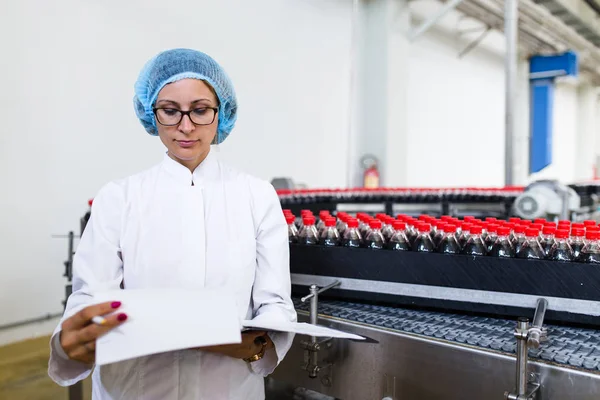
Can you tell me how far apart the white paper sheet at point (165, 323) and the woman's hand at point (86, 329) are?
1 centimetres

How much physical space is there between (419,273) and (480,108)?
7627 millimetres

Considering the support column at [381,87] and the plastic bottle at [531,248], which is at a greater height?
the support column at [381,87]

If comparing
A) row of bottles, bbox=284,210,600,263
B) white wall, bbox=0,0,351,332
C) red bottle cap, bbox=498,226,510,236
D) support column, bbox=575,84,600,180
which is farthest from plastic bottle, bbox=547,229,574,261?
support column, bbox=575,84,600,180

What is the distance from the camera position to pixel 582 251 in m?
1.18

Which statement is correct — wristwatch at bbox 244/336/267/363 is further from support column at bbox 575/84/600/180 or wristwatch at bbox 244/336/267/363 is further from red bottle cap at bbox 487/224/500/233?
support column at bbox 575/84/600/180

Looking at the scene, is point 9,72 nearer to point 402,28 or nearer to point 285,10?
point 285,10

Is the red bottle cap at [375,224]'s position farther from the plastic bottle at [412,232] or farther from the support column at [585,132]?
the support column at [585,132]

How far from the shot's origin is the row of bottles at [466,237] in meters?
1.18

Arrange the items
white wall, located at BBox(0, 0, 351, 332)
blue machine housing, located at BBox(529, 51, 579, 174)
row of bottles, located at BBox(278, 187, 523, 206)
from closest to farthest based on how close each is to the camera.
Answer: white wall, located at BBox(0, 0, 351, 332), row of bottles, located at BBox(278, 187, 523, 206), blue machine housing, located at BBox(529, 51, 579, 174)

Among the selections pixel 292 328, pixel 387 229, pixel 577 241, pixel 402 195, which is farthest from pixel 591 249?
pixel 402 195

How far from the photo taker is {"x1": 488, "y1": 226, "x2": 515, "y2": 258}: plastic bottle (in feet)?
3.98

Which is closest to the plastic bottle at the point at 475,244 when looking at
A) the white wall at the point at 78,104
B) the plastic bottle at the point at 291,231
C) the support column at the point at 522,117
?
the plastic bottle at the point at 291,231

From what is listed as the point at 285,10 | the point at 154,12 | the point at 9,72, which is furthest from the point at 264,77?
the point at 9,72

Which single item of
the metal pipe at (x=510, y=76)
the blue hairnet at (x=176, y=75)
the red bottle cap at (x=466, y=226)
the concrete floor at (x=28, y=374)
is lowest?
the concrete floor at (x=28, y=374)
